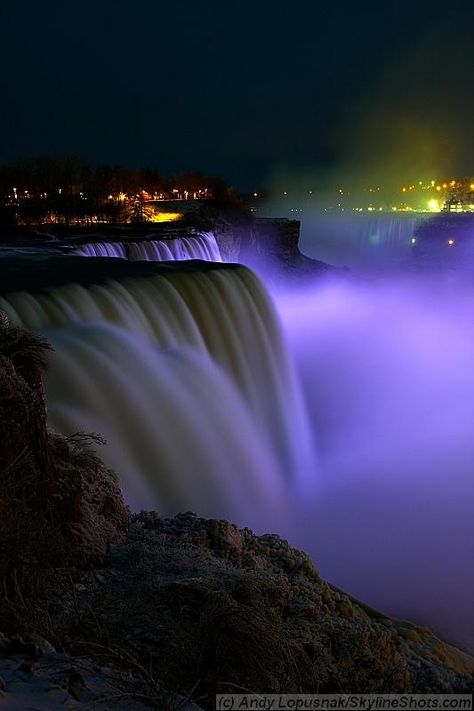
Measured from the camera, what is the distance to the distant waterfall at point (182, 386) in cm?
717

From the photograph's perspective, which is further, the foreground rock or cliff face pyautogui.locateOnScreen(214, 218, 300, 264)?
cliff face pyautogui.locateOnScreen(214, 218, 300, 264)

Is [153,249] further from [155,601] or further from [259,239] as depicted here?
[259,239]

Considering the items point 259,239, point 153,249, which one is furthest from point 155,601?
point 259,239

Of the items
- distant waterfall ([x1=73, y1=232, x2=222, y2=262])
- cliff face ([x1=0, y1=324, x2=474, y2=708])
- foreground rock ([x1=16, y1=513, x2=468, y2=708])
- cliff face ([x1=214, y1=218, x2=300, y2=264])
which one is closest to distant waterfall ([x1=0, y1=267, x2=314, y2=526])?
cliff face ([x1=0, y1=324, x2=474, y2=708])

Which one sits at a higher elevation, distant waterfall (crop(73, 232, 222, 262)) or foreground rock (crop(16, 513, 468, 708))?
distant waterfall (crop(73, 232, 222, 262))

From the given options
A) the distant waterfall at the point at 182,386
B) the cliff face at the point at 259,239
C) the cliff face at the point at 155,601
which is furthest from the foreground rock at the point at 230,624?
the cliff face at the point at 259,239

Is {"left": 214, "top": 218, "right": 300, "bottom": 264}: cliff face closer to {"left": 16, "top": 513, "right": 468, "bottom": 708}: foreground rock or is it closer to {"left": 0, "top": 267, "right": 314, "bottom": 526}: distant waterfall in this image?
{"left": 0, "top": 267, "right": 314, "bottom": 526}: distant waterfall

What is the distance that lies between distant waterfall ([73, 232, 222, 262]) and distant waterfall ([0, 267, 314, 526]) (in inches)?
251

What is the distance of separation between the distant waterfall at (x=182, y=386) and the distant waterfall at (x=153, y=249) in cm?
637

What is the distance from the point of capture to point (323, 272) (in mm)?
41031

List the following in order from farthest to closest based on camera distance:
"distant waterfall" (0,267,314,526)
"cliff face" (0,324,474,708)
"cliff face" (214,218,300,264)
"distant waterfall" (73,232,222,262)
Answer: "cliff face" (214,218,300,264), "distant waterfall" (73,232,222,262), "distant waterfall" (0,267,314,526), "cliff face" (0,324,474,708)

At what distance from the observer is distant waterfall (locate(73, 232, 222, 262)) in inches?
725

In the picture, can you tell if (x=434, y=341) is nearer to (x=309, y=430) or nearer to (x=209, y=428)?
(x=309, y=430)

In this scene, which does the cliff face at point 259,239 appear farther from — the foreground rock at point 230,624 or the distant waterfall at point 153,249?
the foreground rock at point 230,624
